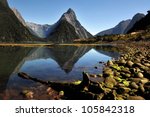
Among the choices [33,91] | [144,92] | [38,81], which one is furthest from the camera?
[38,81]

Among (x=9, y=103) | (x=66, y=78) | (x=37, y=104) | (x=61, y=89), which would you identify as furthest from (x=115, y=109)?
(x=66, y=78)

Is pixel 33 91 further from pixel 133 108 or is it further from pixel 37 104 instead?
pixel 133 108

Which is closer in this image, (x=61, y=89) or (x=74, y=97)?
A: (x=74, y=97)

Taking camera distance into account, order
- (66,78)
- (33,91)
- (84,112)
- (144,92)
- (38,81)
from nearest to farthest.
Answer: (84,112), (144,92), (33,91), (38,81), (66,78)

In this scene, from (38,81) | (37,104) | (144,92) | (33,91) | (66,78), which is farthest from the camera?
(66,78)

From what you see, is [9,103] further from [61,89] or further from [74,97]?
→ [61,89]

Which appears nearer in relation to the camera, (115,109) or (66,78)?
(115,109)

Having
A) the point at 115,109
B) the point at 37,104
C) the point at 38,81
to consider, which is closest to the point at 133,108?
the point at 115,109

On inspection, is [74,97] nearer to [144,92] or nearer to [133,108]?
[144,92]

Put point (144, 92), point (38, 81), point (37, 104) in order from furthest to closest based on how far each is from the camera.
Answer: point (38, 81), point (144, 92), point (37, 104)
